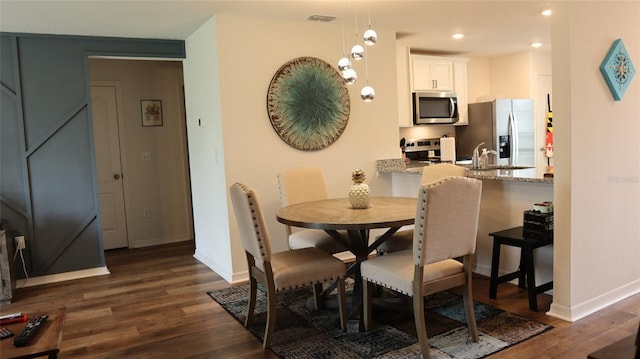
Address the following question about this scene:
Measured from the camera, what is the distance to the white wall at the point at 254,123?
4.08m

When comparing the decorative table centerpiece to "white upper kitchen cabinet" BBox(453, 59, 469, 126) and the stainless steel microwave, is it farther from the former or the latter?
"white upper kitchen cabinet" BBox(453, 59, 469, 126)

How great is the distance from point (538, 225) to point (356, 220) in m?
1.35

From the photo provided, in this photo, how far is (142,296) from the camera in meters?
3.90

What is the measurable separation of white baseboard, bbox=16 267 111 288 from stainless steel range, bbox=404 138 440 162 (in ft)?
12.4

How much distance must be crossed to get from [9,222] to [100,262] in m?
0.84

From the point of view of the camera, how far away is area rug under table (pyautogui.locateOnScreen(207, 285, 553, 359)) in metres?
2.68

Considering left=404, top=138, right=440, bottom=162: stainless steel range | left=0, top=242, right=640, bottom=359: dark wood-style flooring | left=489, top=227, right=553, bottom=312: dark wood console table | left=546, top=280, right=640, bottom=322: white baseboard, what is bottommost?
left=0, top=242, right=640, bottom=359: dark wood-style flooring

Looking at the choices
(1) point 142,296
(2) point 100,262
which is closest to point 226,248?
(1) point 142,296

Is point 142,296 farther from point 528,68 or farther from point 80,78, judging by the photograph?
point 528,68

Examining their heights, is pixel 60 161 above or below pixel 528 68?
below

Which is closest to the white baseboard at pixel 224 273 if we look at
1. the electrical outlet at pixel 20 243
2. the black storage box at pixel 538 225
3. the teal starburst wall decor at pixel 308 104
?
the teal starburst wall decor at pixel 308 104

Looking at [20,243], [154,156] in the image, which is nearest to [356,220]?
[20,243]

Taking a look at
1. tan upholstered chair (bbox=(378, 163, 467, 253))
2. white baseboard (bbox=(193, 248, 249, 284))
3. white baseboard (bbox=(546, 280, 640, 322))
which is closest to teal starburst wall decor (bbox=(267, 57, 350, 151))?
tan upholstered chair (bbox=(378, 163, 467, 253))

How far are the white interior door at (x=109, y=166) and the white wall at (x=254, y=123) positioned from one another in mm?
1359
